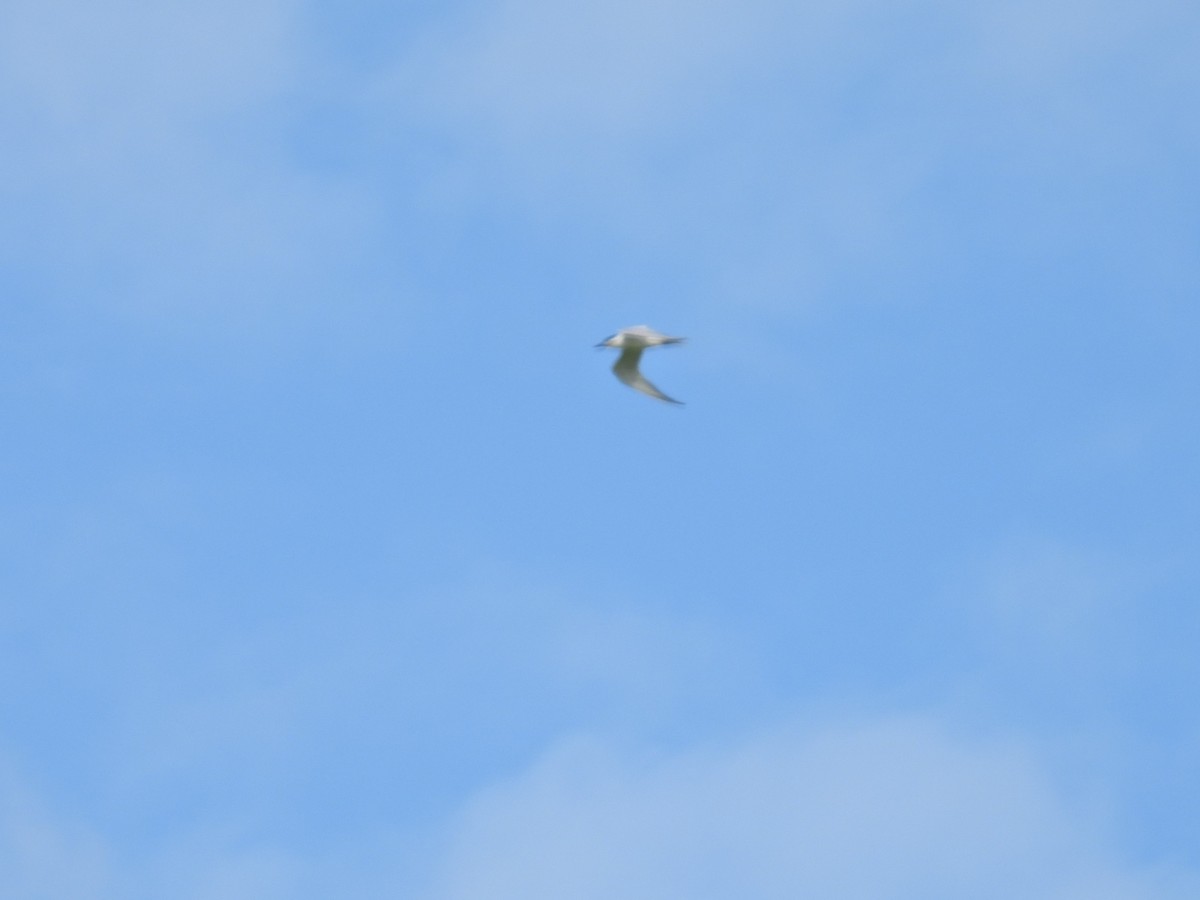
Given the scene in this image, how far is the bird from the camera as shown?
33.4 metres

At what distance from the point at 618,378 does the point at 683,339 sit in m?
1.85

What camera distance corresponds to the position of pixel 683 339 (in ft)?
107

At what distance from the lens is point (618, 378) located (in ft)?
111

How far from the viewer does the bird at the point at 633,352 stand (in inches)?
1314

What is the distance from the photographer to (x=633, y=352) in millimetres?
33781
